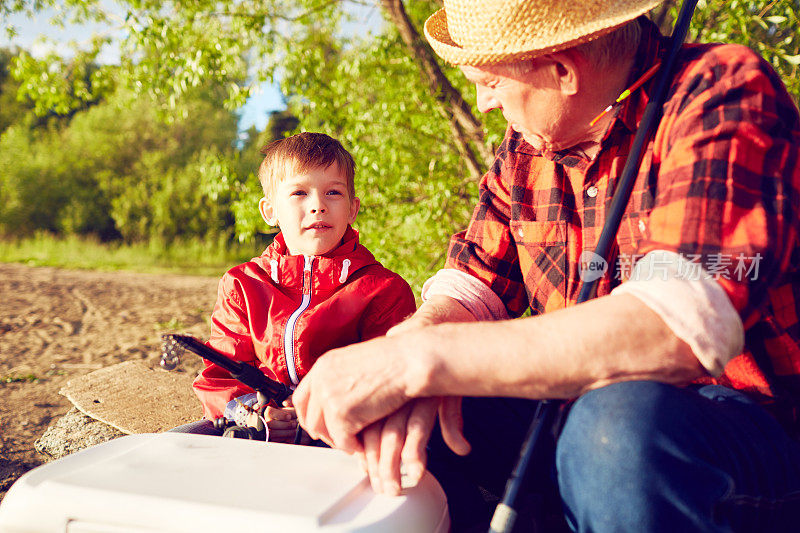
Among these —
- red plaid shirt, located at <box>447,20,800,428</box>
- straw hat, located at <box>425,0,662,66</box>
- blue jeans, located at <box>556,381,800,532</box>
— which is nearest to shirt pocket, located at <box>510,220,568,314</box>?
red plaid shirt, located at <box>447,20,800,428</box>

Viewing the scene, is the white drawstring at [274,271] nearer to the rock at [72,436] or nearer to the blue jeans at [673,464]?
the rock at [72,436]

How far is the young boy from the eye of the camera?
7.16 ft

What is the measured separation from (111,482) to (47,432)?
1977 mm

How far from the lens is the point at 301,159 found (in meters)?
2.32

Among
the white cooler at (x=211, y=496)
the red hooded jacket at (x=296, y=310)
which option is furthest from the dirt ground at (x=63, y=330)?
the white cooler at (x=211, y=496)

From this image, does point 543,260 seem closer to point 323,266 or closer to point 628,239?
point 628,239

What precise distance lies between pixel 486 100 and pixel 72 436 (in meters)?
2.29

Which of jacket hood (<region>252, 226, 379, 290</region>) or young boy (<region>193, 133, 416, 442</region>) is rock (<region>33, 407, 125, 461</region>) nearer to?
young boy (<region>193, 133, 416, 442</region>)

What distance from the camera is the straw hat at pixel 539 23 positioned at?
1371 millimetres

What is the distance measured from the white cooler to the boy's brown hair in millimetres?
1185

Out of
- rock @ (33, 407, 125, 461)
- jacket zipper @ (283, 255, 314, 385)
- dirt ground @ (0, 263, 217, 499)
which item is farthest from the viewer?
dirt ground @ (0, 263, 217, 499)

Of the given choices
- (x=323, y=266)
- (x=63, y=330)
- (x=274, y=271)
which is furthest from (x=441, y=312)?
(x=63, y=330)

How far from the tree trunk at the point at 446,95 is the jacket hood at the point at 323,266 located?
80.3 inches

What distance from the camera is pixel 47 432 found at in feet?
9.43
